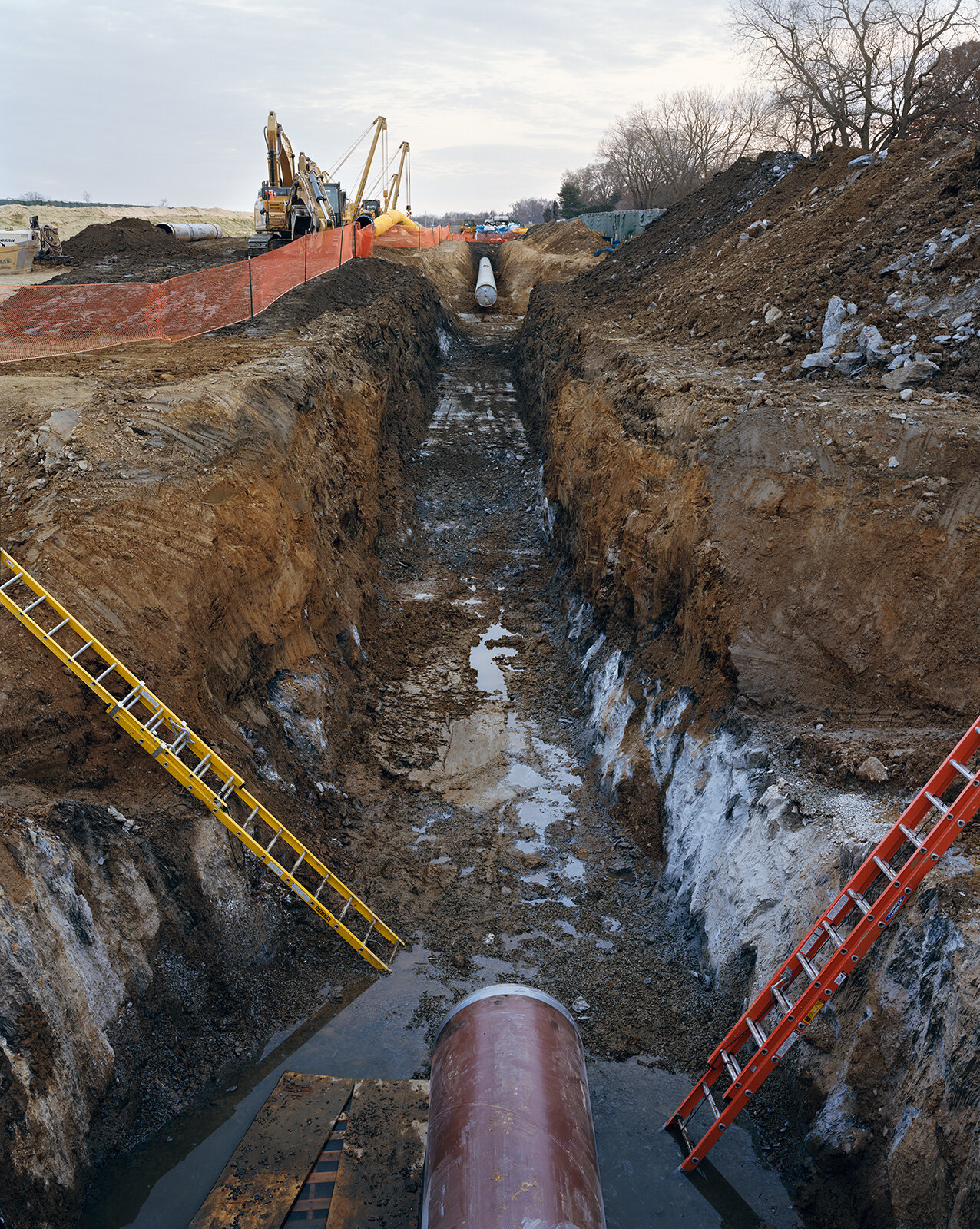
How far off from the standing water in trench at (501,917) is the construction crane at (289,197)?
633 inches

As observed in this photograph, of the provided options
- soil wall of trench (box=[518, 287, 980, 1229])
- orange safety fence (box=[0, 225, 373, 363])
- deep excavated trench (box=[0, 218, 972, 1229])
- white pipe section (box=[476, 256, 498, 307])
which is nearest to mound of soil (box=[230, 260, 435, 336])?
Answer: orange safety fence (box=[0, 225, 373, 363])

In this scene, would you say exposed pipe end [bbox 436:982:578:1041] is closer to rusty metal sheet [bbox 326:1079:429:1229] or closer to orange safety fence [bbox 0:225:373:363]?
rusty metal sheet [bbox 326:1079:429:1229]

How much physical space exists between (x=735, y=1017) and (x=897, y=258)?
12241mm

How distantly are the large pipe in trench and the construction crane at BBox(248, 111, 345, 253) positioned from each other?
27015 mm

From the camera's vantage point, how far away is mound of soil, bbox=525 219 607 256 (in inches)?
1576

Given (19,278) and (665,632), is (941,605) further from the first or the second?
(19,278)

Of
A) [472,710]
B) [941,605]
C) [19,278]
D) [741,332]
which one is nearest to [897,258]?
[741,332]

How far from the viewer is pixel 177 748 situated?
763 cm

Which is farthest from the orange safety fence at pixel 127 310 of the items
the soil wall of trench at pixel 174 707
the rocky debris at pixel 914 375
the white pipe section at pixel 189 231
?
the white pipe section at pixel 189 231

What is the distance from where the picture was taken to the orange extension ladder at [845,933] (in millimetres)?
5262

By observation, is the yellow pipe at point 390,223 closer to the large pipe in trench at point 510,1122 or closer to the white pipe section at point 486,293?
the white pipe section at point 486,293

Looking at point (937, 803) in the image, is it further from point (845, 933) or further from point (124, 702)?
point (124, 702)

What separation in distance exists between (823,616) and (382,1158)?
23.2ft

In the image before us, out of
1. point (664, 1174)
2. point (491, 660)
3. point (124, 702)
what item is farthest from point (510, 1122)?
point (491, 660)
